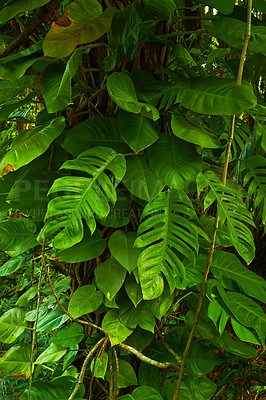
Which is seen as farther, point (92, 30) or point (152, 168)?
point (152, 168)

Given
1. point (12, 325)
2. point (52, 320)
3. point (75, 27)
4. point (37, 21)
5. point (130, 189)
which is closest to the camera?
point (75, 27)

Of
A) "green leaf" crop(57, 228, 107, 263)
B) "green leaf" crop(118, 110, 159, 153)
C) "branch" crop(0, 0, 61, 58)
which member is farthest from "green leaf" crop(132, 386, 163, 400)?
"branch" crop(0, 0, 61, 58)

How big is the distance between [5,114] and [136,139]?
44 cm

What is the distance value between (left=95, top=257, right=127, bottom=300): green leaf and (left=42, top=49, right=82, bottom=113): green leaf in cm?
43

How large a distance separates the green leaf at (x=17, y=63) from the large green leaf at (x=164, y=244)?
0.45 meters

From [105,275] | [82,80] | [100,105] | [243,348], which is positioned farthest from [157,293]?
[82,80]

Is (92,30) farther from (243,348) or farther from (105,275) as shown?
(243,348)

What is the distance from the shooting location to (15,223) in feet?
3.61

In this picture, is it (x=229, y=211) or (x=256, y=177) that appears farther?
(x=256, y=177)

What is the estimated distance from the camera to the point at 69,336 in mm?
1100

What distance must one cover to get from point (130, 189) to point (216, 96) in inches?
11.8

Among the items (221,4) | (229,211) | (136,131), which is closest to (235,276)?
(229,211)

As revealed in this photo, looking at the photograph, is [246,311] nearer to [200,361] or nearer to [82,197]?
[200,361]

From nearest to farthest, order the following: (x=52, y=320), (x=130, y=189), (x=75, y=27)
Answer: (x=75, y=27), (x=130, y=189), (x=52, y=320)
